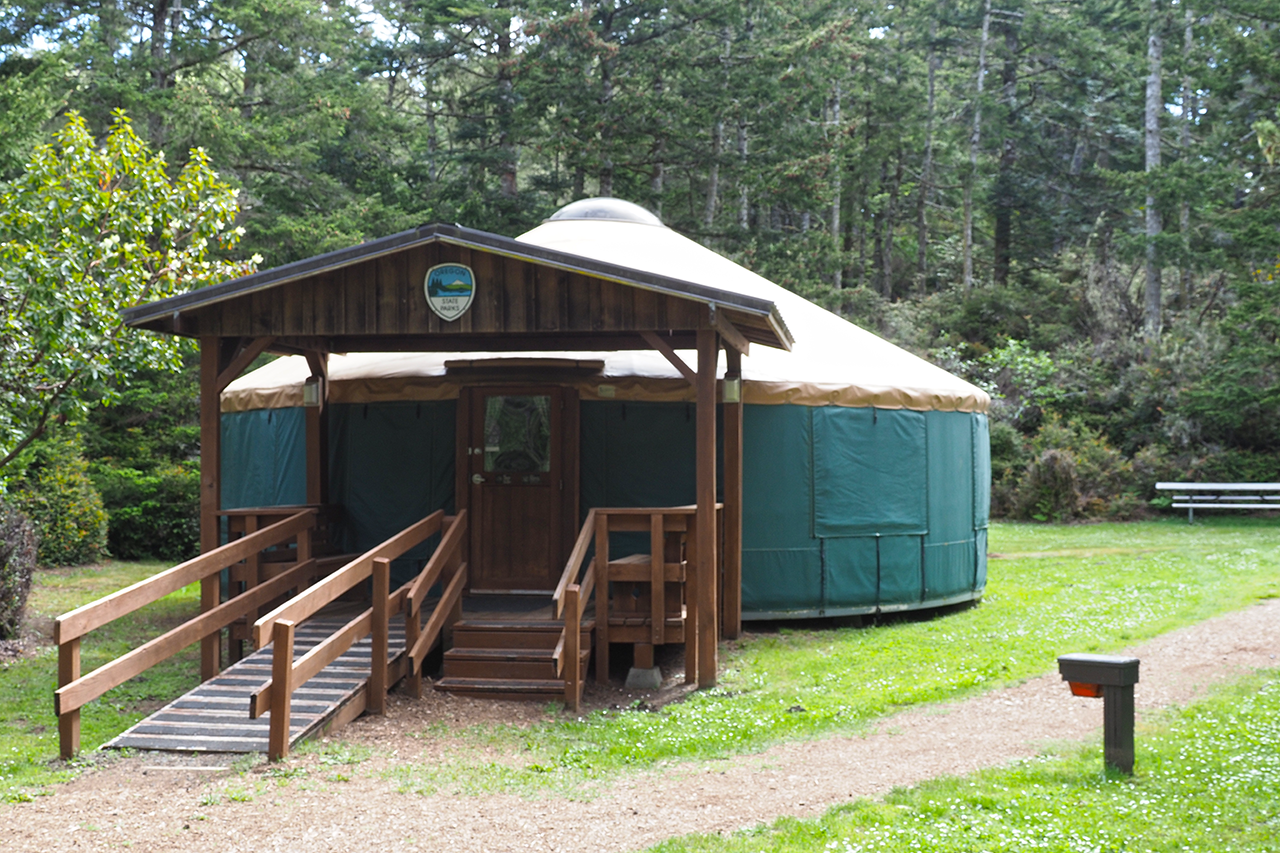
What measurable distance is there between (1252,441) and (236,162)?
17.8 m

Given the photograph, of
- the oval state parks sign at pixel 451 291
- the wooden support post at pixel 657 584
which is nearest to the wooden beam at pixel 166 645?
the oval state parks sign at pixel 451 291

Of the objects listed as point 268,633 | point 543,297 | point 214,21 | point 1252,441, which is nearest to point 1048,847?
point 268,633

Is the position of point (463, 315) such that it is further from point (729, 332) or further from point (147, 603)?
point (147, 603)

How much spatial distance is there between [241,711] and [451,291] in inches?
108

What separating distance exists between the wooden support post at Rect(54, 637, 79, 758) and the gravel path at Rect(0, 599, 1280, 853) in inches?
10.6

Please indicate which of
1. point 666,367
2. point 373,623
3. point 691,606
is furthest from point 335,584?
point 666,367

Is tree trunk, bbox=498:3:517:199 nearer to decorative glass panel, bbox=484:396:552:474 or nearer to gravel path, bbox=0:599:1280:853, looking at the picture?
decorative glass panel, bbox=484:396:552:474

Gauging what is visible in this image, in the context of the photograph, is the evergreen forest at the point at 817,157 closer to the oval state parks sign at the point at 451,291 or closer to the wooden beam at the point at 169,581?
the wooden beam at the point at 169,581

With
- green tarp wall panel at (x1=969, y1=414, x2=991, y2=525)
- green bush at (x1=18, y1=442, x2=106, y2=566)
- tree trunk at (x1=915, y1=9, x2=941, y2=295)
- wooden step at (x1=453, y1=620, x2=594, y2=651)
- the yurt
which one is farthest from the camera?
tree trunk at (x1=915, y1=9, x2=941, y2=295)

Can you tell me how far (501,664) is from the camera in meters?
7.02

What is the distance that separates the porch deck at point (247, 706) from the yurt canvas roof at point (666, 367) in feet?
7.22

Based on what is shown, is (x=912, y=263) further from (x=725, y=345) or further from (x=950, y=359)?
(x=725, y=345)

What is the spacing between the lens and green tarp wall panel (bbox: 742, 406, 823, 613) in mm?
8859

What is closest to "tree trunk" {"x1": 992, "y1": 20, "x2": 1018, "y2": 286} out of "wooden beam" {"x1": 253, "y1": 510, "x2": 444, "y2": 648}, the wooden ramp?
"wooden beam" {"x1": 253, "y1": 510, "x2": 444, "y2": 648}
